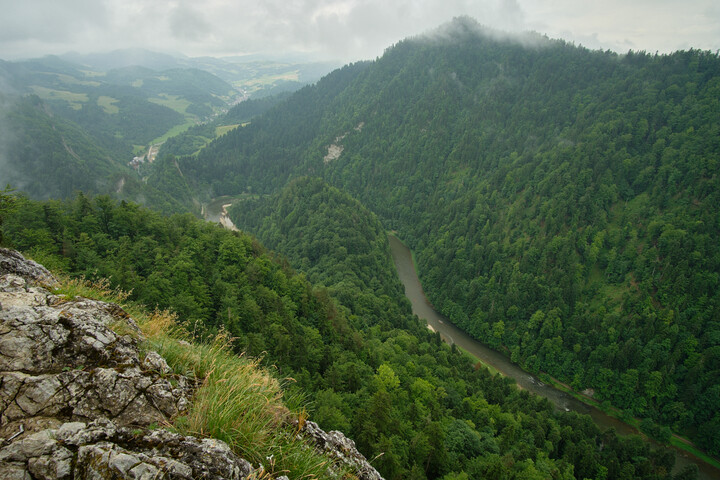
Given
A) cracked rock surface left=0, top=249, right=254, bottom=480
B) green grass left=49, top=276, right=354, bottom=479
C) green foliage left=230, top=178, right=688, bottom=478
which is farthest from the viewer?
green foliage left=230, top=178, right=688, bottom=478

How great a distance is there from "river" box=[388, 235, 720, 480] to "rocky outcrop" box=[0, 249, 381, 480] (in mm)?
76007

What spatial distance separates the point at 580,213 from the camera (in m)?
93.6

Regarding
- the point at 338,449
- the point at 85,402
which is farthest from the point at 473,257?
the point at 85,402

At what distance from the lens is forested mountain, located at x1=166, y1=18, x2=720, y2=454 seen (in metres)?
67.7

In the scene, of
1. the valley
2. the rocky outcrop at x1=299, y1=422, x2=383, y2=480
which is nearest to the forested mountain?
the valley

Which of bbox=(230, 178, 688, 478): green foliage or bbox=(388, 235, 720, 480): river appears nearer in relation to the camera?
bbox=(230, 178, 688, 478): green foliage

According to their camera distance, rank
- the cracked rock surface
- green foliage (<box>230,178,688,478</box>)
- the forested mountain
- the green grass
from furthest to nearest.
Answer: the forested mountain < green foliage (<box>230,178,688,478</box>) < the green grass < the cracked rock surface

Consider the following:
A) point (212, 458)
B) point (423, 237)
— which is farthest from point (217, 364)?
point (423, 237)

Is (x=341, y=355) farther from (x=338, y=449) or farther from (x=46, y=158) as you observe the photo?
(x=46, y=158)

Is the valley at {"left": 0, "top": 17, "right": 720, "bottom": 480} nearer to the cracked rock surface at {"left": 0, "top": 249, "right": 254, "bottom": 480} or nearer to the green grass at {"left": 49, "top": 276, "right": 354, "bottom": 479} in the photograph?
the green grass at {"left": 49, "top": 276, "right": 354, "bottom": 479}

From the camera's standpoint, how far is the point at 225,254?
46.5 meters

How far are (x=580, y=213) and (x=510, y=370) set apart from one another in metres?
51.0

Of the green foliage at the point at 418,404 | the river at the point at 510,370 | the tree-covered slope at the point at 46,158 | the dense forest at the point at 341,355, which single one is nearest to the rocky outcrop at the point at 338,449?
the green foliage at the point at 418,404

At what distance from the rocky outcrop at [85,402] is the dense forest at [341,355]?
15.4m
